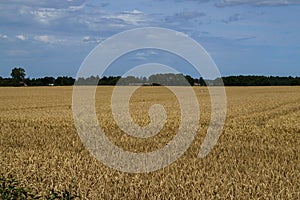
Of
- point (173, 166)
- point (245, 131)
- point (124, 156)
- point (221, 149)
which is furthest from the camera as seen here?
point (245, 131)

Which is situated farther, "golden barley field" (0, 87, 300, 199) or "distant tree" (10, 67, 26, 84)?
"distant tree" (10, 67, 26, 84)

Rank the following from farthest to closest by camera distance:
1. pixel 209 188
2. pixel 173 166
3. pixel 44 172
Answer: pixel 173 166 < pixel 44 172 < pixel 209 188

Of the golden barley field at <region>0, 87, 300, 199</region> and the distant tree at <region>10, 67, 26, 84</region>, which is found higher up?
the distant tree at <region>10, 67, 26, 84</region>

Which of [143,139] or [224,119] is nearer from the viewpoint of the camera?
[143,139]

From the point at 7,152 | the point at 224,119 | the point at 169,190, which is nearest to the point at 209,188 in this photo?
the point at 169,190

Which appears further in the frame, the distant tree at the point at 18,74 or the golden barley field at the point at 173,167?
Answer: the distant tree at the point at 18,74

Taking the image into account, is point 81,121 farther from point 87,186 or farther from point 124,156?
point 87,186

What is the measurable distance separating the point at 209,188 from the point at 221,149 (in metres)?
3.87

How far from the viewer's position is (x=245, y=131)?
41.9 ft

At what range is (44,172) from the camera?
7.48 m

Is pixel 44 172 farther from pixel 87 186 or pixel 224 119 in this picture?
pixel 224 119

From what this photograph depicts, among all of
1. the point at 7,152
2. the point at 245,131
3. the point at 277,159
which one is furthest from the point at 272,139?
the point at 7,152

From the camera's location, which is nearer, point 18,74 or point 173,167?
point 173,167

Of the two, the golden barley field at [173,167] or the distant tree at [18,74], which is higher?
the distant tree at [18,74]
